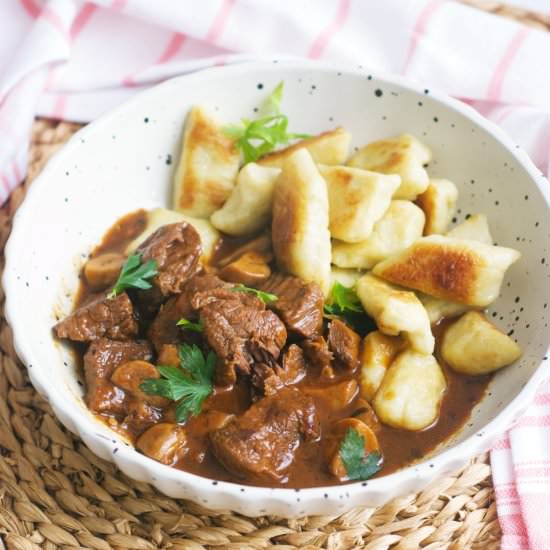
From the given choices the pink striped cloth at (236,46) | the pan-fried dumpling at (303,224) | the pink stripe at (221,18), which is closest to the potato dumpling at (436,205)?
the pan-fried dumpling at (303,224)

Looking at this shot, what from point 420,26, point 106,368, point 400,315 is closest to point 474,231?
point 400,315

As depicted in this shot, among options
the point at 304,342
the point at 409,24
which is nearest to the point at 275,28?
the point at 409,24

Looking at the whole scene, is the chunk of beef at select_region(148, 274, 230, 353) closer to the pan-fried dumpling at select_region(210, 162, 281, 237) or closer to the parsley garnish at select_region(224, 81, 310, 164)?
the pan-fried dumpling at select_region(210, 162, 281, 237)

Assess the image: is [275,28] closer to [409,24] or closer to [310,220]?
[409,24]

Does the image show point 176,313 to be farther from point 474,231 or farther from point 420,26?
point 420,26

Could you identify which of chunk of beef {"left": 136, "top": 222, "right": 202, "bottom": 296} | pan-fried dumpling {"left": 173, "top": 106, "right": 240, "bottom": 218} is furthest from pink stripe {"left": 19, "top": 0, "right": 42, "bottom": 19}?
chunk of beef {"left": 136, "top": 222, "right": 202, "bottom": 296}
